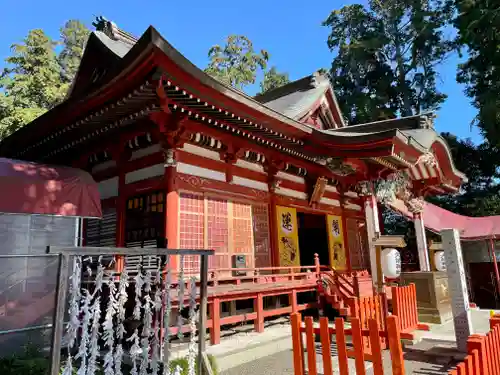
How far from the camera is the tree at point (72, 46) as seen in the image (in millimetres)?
30577

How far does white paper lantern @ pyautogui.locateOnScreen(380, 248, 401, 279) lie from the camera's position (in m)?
7.79

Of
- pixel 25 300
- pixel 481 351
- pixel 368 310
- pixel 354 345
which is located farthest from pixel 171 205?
pixel 481 351

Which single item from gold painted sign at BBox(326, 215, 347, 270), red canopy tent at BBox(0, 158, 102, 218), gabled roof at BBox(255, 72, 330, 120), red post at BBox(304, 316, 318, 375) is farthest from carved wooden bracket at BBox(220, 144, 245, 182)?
red post at BBox(304, 316, 318, 375)

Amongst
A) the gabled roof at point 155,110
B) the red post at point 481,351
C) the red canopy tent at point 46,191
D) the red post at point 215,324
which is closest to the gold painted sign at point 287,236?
the gabled roof at point 155,110

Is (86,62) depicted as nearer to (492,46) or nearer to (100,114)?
(100,114)

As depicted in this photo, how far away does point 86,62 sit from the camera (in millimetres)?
10977

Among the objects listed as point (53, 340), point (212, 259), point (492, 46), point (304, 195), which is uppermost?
point (492, 46)

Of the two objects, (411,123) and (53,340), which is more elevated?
(411,123)

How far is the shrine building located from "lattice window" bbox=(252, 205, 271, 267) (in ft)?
0.09

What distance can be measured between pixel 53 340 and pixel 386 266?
6655 millimetres

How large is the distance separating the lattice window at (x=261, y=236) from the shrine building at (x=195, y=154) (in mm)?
27

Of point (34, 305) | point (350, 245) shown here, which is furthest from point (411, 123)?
point (34, 305)

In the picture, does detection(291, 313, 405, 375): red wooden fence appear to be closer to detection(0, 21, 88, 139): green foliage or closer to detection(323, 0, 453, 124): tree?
detection(0, 21, 88, 139): green foliage

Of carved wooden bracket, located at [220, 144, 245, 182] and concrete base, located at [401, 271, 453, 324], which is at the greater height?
carved wooden bracket, located at [220, 144, 245, 182]
